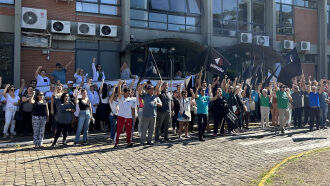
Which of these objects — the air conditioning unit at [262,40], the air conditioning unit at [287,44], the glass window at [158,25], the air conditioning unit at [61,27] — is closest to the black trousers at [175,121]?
the air conditioning unit at [61,27]

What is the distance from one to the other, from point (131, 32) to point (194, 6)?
4988 mm

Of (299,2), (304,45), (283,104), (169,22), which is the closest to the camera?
(283,104)

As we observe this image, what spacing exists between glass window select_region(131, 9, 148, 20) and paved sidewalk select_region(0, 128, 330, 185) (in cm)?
1000

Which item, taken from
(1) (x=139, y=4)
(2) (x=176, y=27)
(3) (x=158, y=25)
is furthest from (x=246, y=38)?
(1) (x=139, y=4)

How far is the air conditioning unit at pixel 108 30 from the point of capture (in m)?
17.3

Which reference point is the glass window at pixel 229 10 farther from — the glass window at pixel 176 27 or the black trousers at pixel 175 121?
the black trousers at pixel 175 121

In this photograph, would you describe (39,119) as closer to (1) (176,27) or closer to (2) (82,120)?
(2) (82,120)

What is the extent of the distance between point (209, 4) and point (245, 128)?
33.7 ft

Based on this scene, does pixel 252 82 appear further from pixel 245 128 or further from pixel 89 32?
pixel 89 32

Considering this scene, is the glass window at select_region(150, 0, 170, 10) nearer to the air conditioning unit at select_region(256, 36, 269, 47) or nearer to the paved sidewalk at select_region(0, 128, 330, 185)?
the air conditioning unit at select_region(256, 36, 269, 47)

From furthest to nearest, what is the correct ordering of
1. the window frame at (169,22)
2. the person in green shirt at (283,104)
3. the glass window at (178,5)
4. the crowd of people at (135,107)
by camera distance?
the glass window at (178,5), the window frame at (169,22), the person in green shirt at (283,104), the crowd of people at (135,107)

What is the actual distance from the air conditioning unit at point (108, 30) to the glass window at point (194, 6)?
18.1 ft

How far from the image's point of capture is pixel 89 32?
1688 cm

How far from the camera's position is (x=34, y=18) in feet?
50.9
